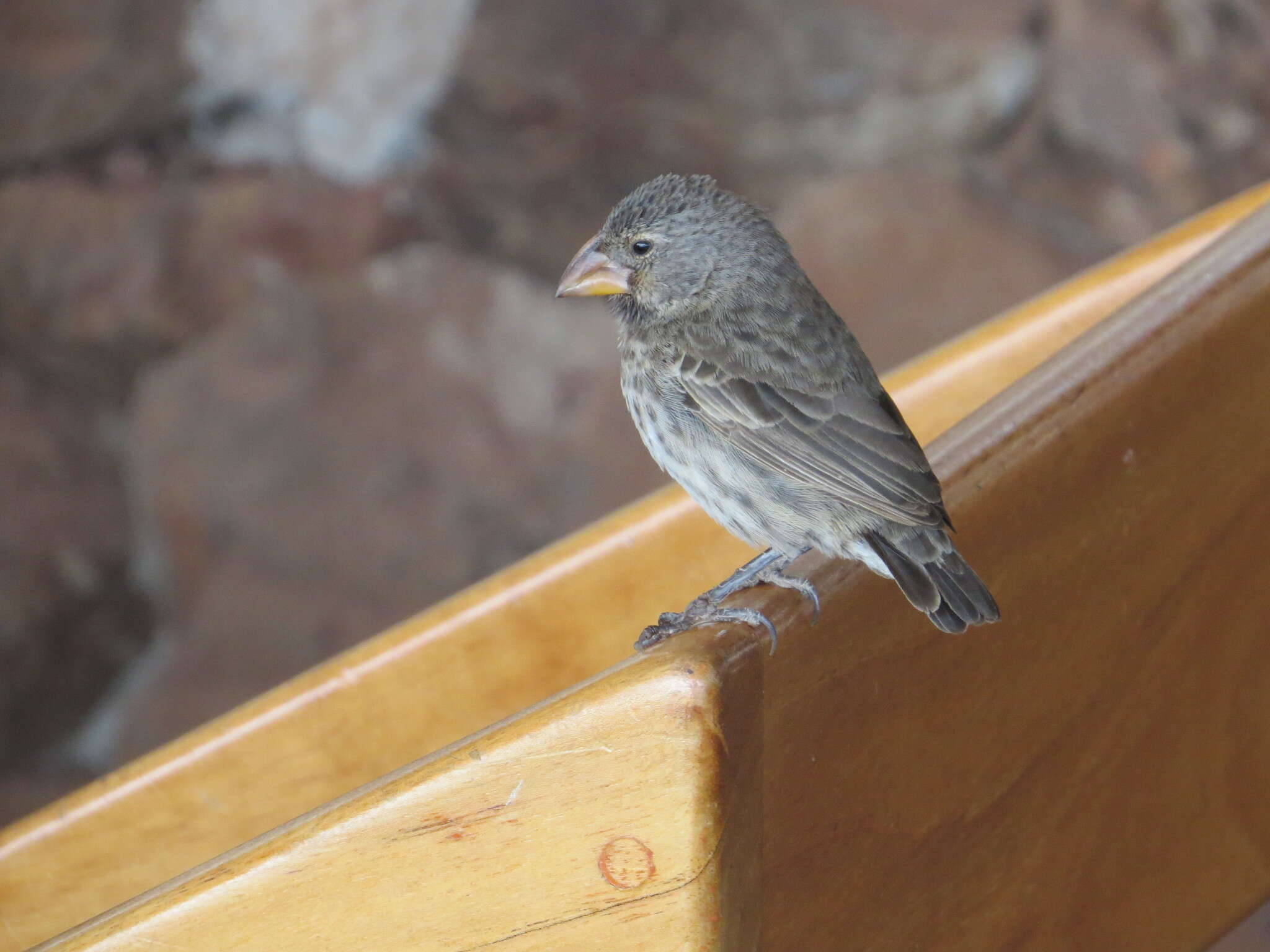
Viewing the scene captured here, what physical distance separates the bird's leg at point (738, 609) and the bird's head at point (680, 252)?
41 centimetres

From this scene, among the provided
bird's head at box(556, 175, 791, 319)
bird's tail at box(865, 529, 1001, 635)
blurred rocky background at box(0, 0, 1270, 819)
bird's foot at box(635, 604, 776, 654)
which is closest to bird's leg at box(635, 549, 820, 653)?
bird's foot at box(635, 604, 776, 654)

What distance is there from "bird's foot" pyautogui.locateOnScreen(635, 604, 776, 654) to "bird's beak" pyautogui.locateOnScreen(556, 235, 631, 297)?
1.94 ft

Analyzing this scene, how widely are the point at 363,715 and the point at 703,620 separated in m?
0.79

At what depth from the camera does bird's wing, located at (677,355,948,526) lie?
4.67 feet

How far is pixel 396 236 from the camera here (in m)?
4.67

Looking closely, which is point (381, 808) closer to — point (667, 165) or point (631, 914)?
point (631, 914)

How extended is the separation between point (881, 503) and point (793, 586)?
30cm

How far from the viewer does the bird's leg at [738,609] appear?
3.36 feet

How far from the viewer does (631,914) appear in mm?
927

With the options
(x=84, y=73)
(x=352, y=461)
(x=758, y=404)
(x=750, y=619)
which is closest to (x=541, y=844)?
(x=750, y=619)

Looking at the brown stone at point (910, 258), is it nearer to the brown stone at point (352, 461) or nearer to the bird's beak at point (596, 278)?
the brown stone at point (352, 461)

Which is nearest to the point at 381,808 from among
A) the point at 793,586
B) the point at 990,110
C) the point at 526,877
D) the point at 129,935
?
the point at 526,877

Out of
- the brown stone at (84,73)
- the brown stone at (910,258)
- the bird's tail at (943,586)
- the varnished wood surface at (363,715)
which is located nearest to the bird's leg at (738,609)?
the bird's tail at (943,586)

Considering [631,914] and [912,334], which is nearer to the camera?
[631,914]
